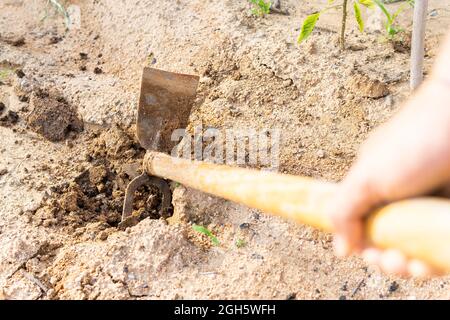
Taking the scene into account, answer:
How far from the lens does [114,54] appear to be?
11.2ft

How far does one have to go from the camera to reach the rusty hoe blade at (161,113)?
2.48 m

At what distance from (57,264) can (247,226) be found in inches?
29.7

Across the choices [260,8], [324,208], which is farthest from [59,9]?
[324,208]

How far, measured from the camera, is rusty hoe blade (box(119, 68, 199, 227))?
2.48m

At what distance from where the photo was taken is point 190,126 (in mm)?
2738

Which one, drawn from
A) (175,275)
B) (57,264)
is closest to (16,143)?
(57,264)

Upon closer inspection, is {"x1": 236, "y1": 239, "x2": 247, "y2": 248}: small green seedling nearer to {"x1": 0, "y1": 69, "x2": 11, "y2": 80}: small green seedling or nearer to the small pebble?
the small pebble

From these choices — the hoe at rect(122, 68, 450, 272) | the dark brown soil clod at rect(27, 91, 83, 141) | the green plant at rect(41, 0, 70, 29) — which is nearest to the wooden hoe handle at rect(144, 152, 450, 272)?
the hoe at rect(122, 68, 450, 272)

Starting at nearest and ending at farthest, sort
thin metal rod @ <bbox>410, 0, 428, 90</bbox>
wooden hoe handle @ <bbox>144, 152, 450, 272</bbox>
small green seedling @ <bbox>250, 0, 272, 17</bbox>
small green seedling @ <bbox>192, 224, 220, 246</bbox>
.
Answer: wooden hoe handle @ <bbox>144, 152, 450, 272</bbox> → small green seedling @ <bbox>192, 224, 220, 246</bbox> → thin metal rod @ <bbox>410, 0, 428, 90</bbox> → small green seedling @ <bbox>250, 0, 272, 17</bbox>

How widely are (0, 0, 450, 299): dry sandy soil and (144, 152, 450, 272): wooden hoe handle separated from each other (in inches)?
15.7

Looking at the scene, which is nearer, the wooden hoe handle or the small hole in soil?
the wooden hoe handle

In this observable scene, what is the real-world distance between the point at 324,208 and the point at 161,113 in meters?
1.40

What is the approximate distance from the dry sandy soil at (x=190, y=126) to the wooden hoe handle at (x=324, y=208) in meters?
0.40

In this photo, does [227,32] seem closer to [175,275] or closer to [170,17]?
[170,17]
